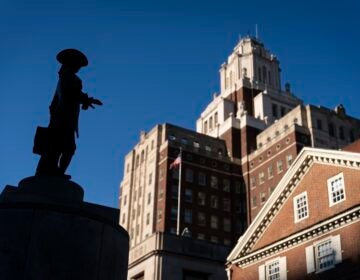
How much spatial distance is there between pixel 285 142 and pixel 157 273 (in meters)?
53.4

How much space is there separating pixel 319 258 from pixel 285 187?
221 inches

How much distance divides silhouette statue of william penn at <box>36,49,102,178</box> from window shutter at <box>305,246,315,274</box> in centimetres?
2009

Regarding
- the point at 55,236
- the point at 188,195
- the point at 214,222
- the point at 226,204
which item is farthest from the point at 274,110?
the point at 55,236

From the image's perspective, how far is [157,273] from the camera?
3203 centimetres

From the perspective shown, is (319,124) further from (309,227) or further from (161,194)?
(309,227)

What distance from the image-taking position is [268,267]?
3209 centimetres

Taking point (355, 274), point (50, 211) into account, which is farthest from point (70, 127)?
point (355, 274)

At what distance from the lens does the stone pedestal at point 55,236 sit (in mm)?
10117

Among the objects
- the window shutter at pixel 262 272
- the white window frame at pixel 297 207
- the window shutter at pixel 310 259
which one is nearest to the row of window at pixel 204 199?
the window shutter at pixel 262 272

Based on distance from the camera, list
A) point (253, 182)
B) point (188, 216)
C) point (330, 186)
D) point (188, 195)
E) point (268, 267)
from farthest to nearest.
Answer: point (253, 182)
point (188, 195)
point (188, 216)
point (268, 267)
point (330, 186)

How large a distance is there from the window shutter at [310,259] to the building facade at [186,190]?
49386 millimetres

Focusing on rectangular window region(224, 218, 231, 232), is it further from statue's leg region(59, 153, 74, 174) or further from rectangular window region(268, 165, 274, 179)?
statue's leg region(59, 153, 74, 174)

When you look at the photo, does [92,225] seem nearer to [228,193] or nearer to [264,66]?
[228,193]

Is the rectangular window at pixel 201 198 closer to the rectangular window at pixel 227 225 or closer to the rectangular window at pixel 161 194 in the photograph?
the rectangular window at pixel 227 225
